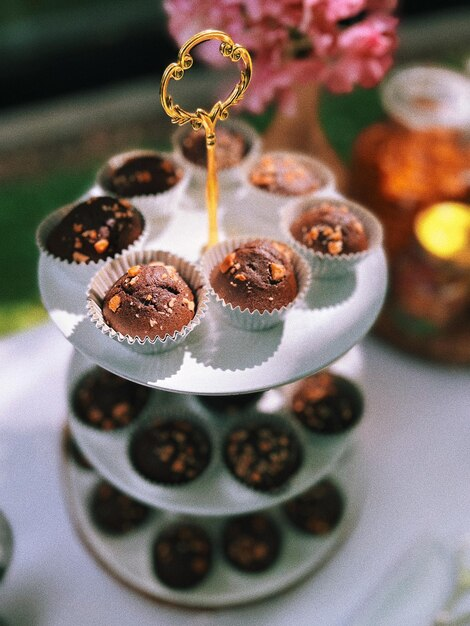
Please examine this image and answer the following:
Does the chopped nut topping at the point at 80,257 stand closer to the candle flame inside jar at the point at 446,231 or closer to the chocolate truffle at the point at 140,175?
the chocolate truffle at the point at 140,175

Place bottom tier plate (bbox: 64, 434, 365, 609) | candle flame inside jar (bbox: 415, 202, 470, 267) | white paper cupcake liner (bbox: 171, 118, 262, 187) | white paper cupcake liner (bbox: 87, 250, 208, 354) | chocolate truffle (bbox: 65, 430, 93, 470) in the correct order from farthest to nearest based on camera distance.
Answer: candle flame inside jar (bbox: 415, 202, 470, 267) → chocolate truffle (bbox: 65, 430, 93, 470) → bottom tier plate (bbox: 64, 434, 365, 609) → white paper cupcake liner (bbox: 171, 118, 262, 187) → white paper cupcake liner (bbox: 87, 250, 208, 354)

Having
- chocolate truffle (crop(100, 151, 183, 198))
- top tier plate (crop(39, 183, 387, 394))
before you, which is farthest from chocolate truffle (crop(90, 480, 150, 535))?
chocolate truffle (crop(100, 151, 183, 198))

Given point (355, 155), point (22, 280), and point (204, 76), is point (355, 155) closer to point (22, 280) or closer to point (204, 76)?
point (22, 280)

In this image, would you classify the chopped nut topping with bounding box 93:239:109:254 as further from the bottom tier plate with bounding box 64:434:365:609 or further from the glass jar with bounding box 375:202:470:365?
the glass jar with bounding box 375:202:470:365

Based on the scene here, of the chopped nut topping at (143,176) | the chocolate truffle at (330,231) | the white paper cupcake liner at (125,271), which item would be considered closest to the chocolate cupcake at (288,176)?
the chocolate truffle at (330,231)

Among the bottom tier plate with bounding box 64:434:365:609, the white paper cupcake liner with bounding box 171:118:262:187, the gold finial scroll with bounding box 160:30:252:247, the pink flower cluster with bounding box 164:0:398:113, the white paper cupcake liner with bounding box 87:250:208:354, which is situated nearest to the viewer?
the gold finial scroll with bounding box 160:30:252:247

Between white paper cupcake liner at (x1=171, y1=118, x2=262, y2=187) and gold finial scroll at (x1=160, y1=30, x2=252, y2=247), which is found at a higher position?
gold finial scroll at (x1=160, y1=30, x2=252, y2=247)

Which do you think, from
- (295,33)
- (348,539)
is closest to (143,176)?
(295,33)
